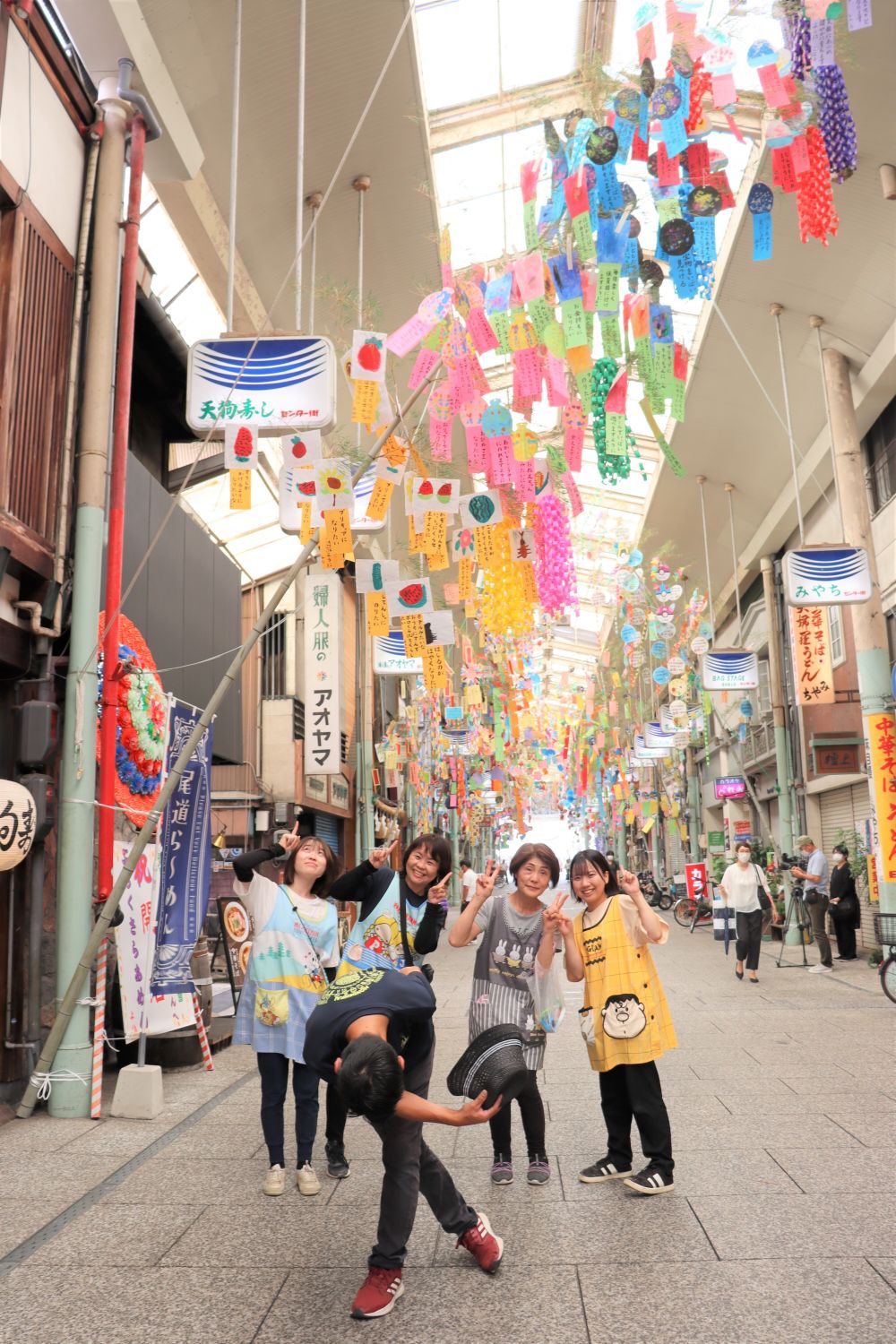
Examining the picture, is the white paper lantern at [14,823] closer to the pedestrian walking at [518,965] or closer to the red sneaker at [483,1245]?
the pedestrian walking at [518,965]

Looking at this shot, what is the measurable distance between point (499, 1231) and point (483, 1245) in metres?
0.52

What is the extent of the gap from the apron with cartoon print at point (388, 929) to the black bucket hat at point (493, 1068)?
2.89 feet

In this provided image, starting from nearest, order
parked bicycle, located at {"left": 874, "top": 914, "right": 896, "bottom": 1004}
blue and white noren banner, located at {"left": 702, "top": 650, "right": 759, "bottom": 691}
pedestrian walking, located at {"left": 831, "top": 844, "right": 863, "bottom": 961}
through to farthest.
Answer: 1. parked bicycle, located at {"left": 874, "top": 914, "right": 896, "bottom": 1004}
2. pedestrian walking, located at {"left": 831, "top": 844, "right": 863, "bottom": 961}
3. blue and white noren banner, located at {"left": 702, "top": 650, "right": 759, "bottom": 691}

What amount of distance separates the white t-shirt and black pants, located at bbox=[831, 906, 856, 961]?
315 cm

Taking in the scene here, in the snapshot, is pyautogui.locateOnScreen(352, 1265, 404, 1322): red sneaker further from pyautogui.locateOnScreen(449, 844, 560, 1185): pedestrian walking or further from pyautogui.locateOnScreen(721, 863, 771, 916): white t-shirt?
pyautogui.locateOnScreen(721, 863, 771, 916): white t-shirt

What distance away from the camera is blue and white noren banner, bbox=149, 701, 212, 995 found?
694cm

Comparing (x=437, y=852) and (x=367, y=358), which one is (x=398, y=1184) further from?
(x=367, y=358)

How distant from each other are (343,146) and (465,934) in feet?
30.8

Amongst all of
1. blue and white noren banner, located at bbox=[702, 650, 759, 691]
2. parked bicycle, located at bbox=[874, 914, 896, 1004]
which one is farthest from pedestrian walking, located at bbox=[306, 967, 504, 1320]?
blue and white noren banner, located at bbox=[702, 650, 759, 691]

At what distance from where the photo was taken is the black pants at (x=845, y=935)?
14289mm

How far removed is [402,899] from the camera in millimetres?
4293

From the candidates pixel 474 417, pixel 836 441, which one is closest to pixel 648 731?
pixel 836 441

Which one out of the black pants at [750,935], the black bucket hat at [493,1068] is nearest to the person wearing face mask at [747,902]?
the black pants at [750,935]

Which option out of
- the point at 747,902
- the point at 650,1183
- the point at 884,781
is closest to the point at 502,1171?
the point at 650,1183
